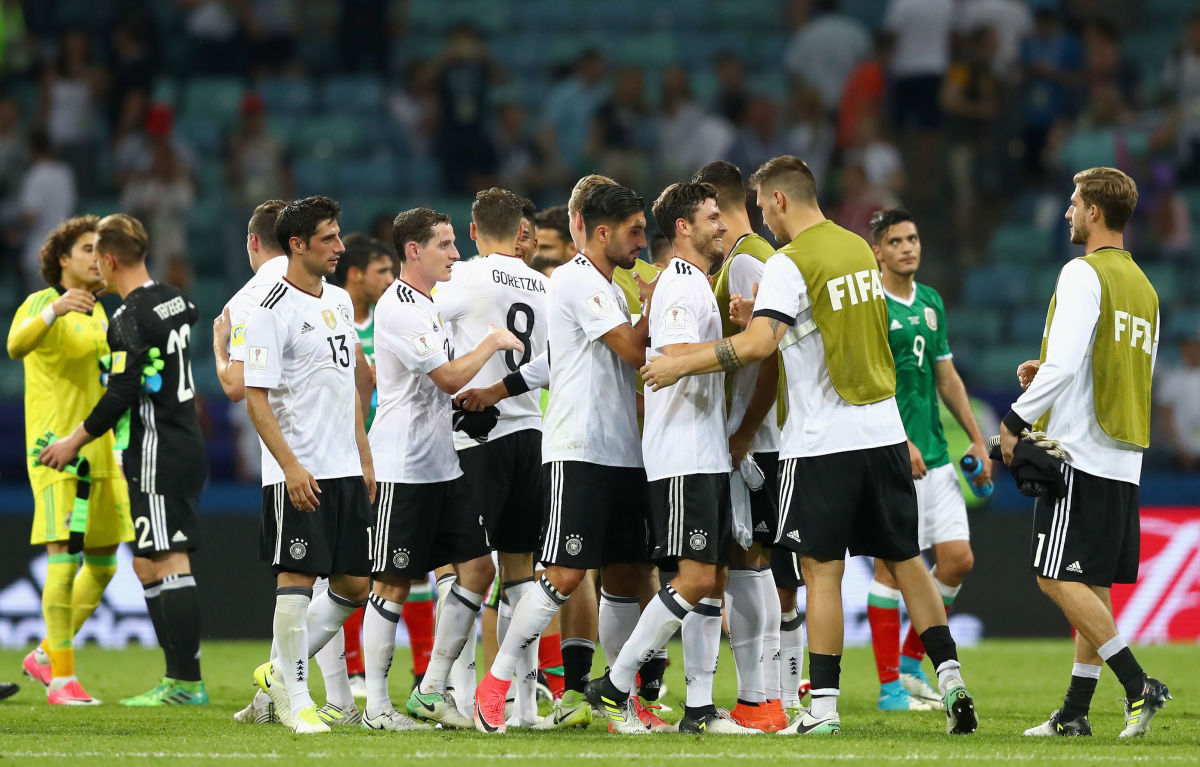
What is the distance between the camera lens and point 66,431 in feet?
30.9

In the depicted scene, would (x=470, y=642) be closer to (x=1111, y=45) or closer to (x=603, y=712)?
(x=603, y=712)

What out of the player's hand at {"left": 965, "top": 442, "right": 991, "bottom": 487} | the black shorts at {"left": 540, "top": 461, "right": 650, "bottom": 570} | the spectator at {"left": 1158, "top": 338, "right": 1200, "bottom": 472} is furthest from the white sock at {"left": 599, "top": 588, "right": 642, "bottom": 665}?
the spectator at {"left": 1158, "top": 338, "right": 1200, "bottom": 472}

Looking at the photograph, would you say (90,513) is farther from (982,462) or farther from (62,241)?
(982,462)

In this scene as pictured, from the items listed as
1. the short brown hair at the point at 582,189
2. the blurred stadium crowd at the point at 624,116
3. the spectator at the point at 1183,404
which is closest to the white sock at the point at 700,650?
the short brown hair at the point at 582,189

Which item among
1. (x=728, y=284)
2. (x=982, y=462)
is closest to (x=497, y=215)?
(x=728, y=284)

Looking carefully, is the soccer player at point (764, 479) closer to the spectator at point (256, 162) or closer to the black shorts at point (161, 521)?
the black shorts at point (161, 521)

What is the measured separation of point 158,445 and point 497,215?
8.56ft

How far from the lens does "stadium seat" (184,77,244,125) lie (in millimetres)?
19125

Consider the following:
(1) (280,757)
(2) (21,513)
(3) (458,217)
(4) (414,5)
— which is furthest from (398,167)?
(1) (280,757)

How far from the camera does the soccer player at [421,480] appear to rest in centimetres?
741

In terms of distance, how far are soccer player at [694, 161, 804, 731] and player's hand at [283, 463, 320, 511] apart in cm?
206

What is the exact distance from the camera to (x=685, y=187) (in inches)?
286

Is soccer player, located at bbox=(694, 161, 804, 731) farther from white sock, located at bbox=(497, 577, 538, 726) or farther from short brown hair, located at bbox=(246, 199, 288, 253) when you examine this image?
short brown hair, located at bbox=(246, 199, 288, 253)

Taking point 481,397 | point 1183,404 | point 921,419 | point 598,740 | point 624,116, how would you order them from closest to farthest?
point 598,740, point 481,397, point 921,419, point 1183,404, point 624,116
